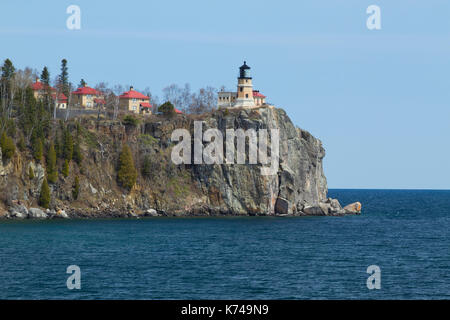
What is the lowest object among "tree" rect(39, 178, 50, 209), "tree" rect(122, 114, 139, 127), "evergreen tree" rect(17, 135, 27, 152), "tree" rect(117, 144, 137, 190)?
"tree" rect(39, 178, 50, 209)

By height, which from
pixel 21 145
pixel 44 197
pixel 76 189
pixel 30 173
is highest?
pixel 21 145

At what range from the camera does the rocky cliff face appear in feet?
418

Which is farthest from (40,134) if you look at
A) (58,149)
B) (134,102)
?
(134,102)

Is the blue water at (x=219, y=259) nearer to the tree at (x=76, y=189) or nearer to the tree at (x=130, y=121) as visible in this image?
the tree at (x=76, y=189)

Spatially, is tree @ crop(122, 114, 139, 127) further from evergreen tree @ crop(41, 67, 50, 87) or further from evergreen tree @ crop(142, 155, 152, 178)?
evergreen tree @ crop(41, 67, 50, 87)

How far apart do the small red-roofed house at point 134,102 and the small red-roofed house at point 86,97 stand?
17.2ft

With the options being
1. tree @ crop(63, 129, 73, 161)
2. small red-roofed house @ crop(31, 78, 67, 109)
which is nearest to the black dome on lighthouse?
small red-roofed house @ crop(31, 78, 67, 109)

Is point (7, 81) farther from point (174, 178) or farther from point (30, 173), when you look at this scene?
point (174, 178)

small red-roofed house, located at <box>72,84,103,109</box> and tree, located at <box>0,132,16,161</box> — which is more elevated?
small red-roofed house, located at <box>72,84,103,109</box>

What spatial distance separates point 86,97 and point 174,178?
118 ft

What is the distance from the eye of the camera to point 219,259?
252 ft

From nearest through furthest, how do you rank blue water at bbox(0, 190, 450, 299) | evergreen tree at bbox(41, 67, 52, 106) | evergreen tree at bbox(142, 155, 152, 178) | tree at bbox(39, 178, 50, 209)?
blue water at bbox(0, 190, 450, 299) < tree at bbox(39, 178, 50, 209) < evergreen tree at bbox(142, 155, 152, 178) < evergreen tree at bbox(41, 67, 52, 106)

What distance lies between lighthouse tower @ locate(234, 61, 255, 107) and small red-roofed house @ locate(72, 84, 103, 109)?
32.5m

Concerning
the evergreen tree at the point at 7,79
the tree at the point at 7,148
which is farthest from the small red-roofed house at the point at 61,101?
the tree at the point at 7,148
